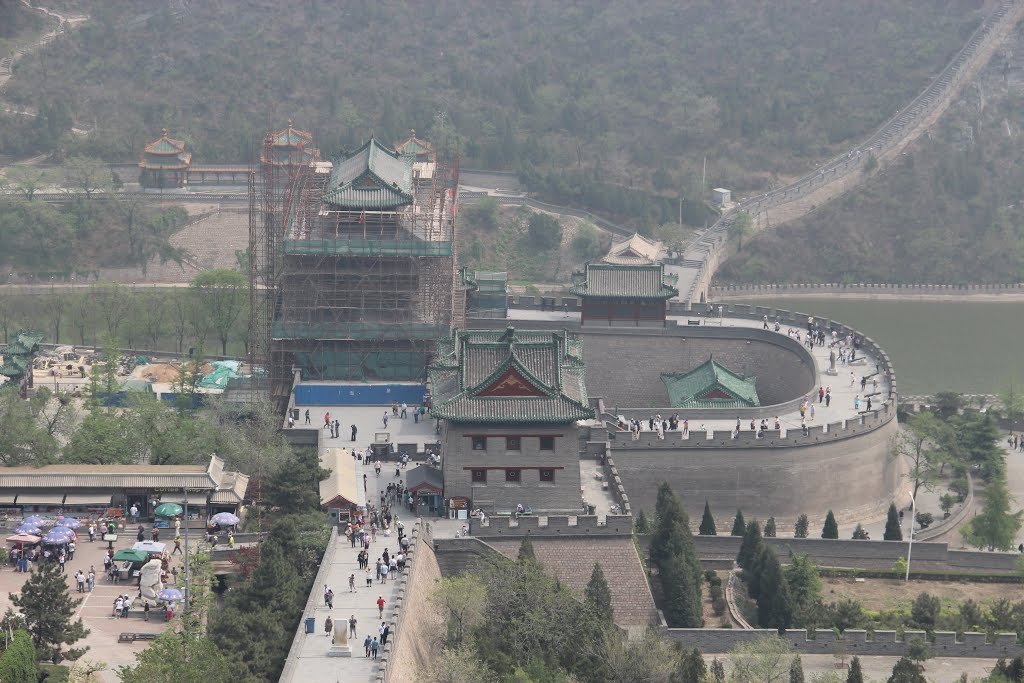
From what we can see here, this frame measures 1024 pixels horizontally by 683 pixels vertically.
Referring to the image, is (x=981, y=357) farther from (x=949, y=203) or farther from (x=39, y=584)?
(x=39, y=584)

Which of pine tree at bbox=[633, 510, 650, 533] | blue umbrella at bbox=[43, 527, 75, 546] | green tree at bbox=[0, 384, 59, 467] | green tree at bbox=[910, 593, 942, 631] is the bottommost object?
green tree at bbox=[910, 593, 942, 631]

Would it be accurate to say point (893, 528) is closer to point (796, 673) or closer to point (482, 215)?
point (796, 673)

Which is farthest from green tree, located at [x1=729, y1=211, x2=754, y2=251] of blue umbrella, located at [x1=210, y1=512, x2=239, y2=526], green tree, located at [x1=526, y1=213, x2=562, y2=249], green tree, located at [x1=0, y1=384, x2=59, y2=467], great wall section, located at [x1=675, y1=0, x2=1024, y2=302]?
blue umbrella, located at [x1=210, y1=512, x2=239, y2=526]

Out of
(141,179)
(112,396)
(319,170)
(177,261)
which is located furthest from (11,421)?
(141,179)

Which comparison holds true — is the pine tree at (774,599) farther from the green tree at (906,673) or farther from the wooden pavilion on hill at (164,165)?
the wooden pavilion on hill at (164,165)

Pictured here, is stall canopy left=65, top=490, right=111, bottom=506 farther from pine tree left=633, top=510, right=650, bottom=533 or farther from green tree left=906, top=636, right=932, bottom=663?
green tree left=906, top=636, right=932, bottom=663

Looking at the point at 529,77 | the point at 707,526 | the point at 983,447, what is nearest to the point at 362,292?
the point at 707,526

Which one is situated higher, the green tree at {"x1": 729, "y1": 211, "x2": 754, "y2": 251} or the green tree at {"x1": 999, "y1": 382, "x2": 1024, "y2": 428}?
the green tree at {"x1": 729, "y1": 211, "x2": 754, "y2": 251}
